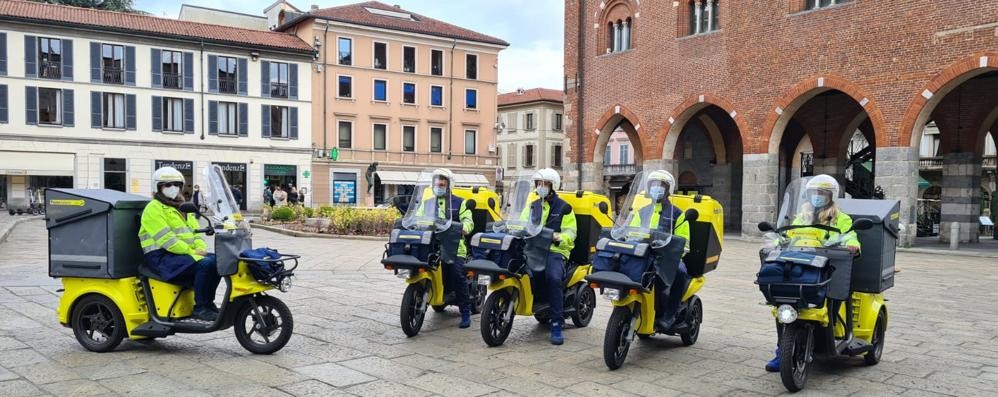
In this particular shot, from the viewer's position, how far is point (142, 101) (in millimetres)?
35688

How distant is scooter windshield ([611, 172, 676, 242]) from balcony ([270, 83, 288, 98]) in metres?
35.8

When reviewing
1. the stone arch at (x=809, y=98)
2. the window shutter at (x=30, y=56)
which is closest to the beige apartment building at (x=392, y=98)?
the window shutter at (x=30, y=56)

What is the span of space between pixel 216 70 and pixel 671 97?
2491 centimetres

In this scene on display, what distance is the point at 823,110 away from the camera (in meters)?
24.5

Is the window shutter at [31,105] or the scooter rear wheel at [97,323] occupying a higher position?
the window shutter at [31,105]

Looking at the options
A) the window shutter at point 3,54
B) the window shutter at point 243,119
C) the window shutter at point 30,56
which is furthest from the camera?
the window shutter at point 243,119

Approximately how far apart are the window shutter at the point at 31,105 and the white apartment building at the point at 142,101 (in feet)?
0.15

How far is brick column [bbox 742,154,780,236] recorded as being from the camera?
21031 millimetres

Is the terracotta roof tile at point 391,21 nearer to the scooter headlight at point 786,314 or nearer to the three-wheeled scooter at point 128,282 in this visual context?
the three-wheeled scooter at point 128,282

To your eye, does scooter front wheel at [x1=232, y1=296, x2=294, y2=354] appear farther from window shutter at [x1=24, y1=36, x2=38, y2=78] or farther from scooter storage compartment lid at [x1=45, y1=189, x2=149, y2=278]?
window shutter at [x1=24, y1=36, x2=38, y2=78]

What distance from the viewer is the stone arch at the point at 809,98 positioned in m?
18.4

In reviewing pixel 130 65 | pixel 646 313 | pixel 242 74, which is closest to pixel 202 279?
pixel 646 313

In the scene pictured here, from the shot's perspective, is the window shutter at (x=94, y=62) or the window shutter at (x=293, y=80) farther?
the window shutter at (x=293, y=80)

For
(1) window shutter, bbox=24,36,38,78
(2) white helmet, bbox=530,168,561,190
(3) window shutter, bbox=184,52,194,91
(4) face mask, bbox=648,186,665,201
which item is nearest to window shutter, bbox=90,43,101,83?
(1) window shutter, bbox=24,36,38,78
